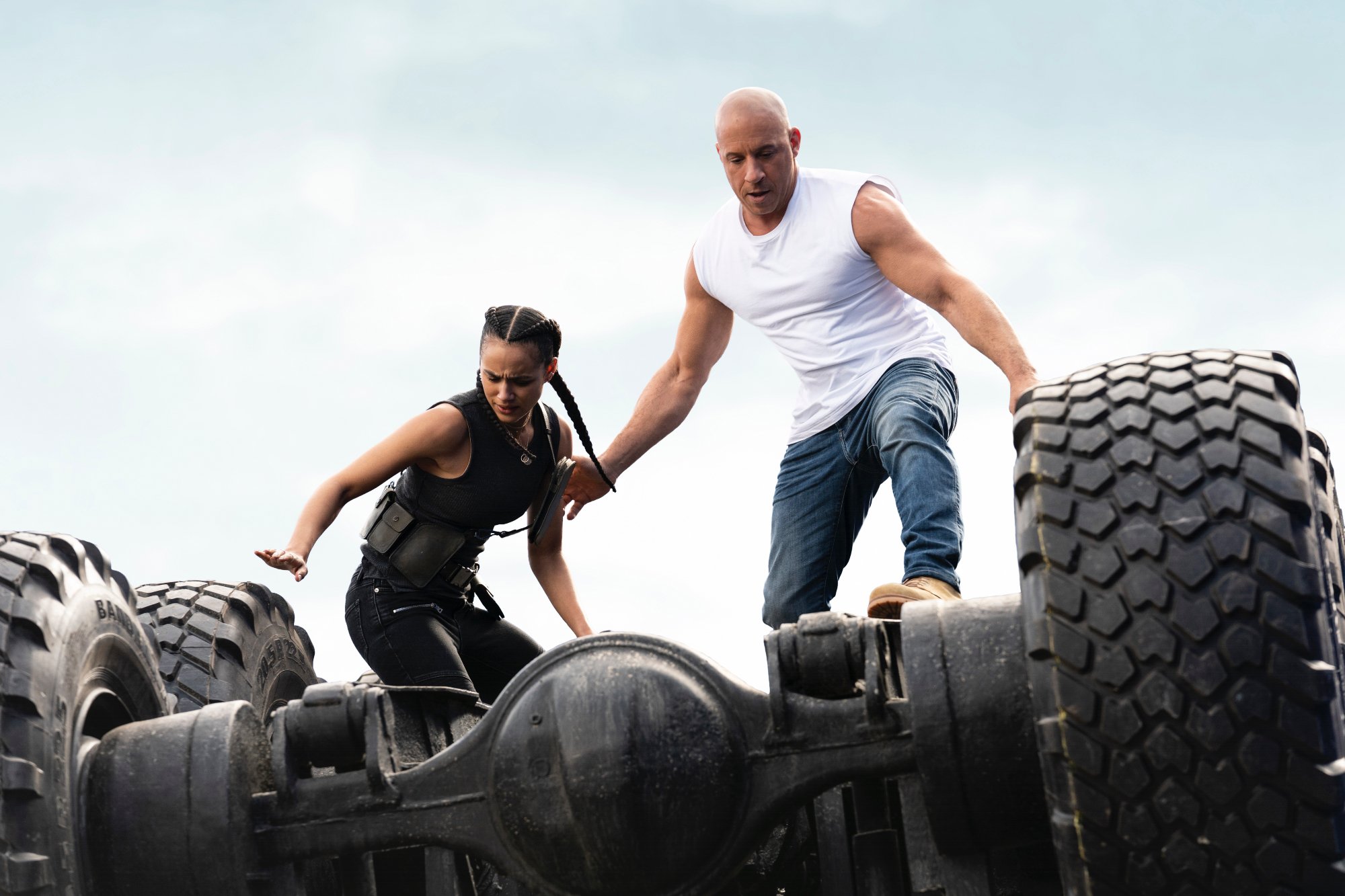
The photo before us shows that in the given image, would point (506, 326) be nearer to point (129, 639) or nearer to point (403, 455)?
point (403, 455)

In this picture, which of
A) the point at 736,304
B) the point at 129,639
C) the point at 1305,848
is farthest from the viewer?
the point at 736,304

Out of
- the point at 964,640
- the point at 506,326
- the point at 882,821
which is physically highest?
the point at 506,326

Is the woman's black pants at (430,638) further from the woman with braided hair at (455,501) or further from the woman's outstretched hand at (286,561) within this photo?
the woman's outstretched hand at (286,561)

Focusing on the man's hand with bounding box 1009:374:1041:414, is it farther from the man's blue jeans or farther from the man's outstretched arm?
the man's outstretched arm

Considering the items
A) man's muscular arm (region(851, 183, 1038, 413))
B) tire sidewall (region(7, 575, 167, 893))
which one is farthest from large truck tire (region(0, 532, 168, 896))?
man's muscular arm (region(851, 183, 1038, 413))

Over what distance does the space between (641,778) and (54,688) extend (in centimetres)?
128

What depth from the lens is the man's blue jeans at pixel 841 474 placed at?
4633mm

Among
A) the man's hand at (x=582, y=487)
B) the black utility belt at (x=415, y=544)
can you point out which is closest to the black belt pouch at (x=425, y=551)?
the black utility belt at (x=415, y=544)

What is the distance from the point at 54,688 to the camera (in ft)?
9.92

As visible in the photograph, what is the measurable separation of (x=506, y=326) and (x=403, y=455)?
583 millimetres

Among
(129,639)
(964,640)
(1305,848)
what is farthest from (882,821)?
(129,639)

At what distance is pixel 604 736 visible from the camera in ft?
9.58

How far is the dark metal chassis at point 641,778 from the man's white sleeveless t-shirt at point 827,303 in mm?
2095

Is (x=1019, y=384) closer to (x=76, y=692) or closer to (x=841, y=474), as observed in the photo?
(x=841, y=474)
